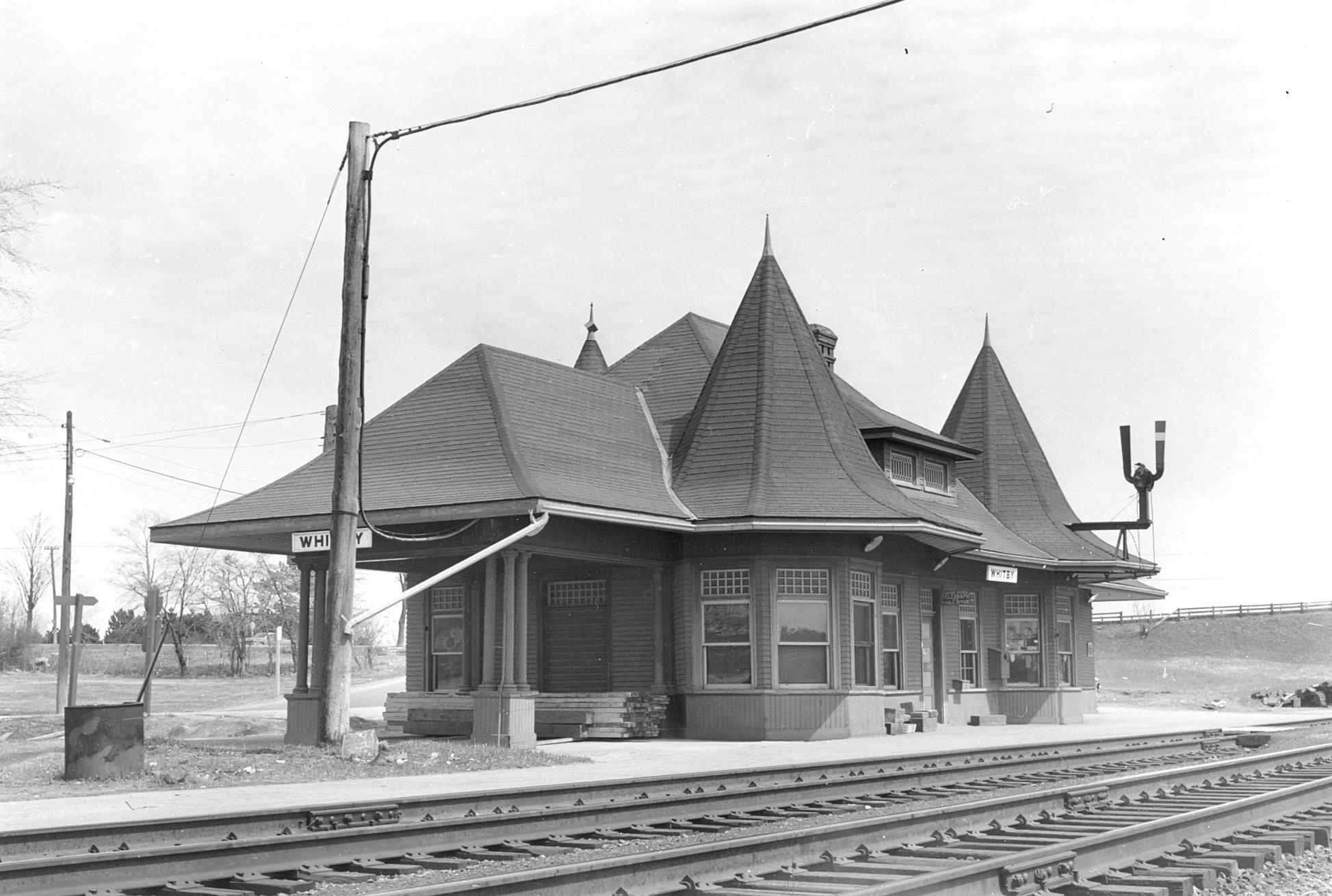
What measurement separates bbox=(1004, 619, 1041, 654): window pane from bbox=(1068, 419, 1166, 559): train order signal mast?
323 centimetres

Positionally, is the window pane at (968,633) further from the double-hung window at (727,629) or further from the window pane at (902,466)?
the double-hung window at (727,629)

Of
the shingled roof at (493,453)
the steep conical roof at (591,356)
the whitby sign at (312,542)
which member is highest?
the steep conical roof at (591,356)

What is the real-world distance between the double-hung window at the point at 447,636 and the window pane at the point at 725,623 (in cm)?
440

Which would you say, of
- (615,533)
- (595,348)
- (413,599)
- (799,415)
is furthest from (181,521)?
(595,348)

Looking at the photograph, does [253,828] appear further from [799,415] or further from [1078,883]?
[799,415]

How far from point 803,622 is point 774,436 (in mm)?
3367

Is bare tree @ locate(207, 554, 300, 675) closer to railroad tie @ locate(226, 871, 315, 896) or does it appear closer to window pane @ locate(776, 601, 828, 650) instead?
window pane @ locate(776, 601, 828, 650)

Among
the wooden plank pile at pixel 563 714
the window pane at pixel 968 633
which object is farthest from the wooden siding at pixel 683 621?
the window pane at pixel 968 633

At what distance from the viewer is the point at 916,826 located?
10070mm

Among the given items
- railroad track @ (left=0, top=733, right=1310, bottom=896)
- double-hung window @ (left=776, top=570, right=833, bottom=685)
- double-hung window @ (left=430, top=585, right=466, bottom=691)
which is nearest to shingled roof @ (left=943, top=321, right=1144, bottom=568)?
double-hung window @ (left=776, top=570, right=833, bottom=685)

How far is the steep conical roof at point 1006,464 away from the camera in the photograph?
111 ft

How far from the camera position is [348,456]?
58.1 feet

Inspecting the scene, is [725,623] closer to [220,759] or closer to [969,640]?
[969,640]

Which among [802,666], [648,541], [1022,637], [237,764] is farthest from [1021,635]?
[237,764]
